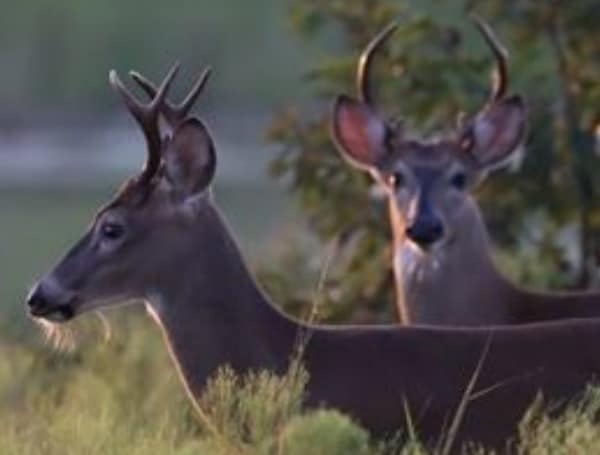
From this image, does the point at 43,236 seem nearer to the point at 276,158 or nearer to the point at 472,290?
the point at 276,158

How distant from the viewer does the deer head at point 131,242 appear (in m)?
11.2

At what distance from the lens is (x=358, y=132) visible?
14016 millimetres

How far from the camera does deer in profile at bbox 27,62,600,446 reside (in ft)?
35.8

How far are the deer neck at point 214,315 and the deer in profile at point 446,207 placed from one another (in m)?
1.79

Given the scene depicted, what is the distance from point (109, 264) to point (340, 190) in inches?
180

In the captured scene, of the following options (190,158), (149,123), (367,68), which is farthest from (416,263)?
(149,123)

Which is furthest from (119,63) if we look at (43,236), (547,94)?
(547,94)

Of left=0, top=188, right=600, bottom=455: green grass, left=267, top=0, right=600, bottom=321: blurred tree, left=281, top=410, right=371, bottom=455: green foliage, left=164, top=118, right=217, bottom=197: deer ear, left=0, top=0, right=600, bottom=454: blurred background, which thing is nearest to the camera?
left=281, top=410, right=371, bottom=455: green foliage

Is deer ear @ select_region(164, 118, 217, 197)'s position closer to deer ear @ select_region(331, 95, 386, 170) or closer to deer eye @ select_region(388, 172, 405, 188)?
deer eye @ select_region(388, 172, 405, 188)

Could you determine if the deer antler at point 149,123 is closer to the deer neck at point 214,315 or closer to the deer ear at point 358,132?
the deer neck at point 214,315

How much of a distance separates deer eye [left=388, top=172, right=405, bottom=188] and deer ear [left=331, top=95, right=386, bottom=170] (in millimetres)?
203

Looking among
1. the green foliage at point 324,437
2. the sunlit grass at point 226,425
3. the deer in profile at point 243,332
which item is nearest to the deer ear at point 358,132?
the sunlit grass at point 226,425

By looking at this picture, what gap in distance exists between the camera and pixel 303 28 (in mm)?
15891

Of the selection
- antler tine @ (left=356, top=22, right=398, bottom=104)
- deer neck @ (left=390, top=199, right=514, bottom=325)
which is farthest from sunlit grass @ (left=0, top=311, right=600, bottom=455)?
antler tine @ (left=356, top=22, right=398, bottom=104)
